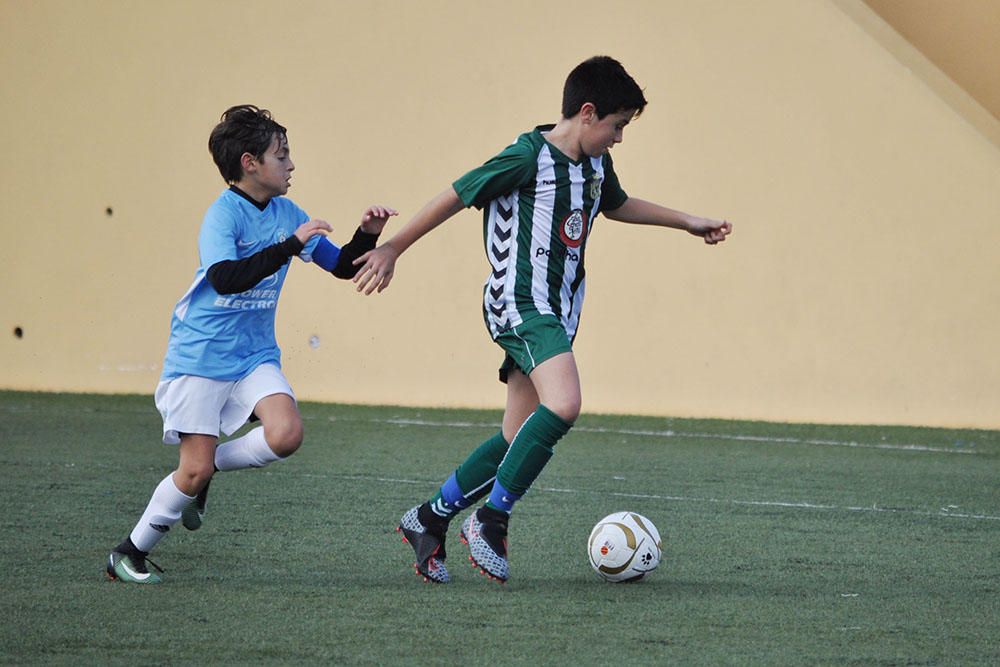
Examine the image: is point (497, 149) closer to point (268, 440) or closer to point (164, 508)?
point (268, 440)

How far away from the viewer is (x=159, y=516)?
3.96 meters

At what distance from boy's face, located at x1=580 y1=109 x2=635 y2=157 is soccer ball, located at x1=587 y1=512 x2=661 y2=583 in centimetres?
108

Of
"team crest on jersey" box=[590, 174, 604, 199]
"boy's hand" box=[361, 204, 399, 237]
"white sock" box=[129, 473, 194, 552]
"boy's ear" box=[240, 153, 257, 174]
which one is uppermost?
"team crest on jersey" box=[590, 174, 604, 199]

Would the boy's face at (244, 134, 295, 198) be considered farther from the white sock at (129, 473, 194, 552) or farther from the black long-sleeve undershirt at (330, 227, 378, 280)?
the white sock at (129, 473, 194, 552)

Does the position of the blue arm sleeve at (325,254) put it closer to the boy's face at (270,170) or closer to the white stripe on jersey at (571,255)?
the boy's face at (270,170)

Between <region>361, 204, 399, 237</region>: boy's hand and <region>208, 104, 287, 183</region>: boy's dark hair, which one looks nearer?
<region>361, 204, 399, 237</region>: boy's hand

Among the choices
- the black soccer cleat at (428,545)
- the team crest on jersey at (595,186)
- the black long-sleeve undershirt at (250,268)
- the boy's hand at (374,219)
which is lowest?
the black soccer cleat at (428,545)

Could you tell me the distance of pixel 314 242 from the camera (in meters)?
4.21

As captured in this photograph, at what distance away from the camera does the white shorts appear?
4.07 m

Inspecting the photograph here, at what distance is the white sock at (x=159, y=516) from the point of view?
12.9 ft

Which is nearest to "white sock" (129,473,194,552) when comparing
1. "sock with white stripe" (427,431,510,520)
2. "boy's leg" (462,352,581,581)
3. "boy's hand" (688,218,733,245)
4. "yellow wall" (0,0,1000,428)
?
"sock with white stripe" (427,431,510,520)

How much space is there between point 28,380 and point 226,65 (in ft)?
8.63

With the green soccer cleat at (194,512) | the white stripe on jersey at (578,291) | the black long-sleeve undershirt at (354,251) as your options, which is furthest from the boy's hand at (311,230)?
the green soccer cleat at (194,512)

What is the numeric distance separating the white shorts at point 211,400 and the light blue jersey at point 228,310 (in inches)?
1.1
